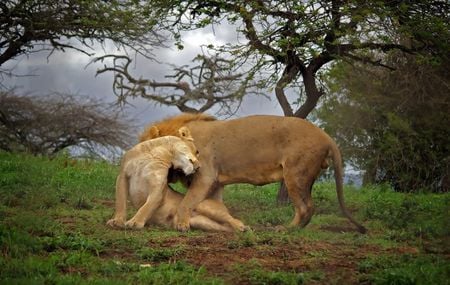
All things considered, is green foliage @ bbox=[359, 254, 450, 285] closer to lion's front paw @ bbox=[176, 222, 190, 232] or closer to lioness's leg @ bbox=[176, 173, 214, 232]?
lion's front paw @ bbox=[176, 222, 190, 232]

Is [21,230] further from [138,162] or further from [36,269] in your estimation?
[138,162]

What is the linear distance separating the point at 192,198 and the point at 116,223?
3.22 feet

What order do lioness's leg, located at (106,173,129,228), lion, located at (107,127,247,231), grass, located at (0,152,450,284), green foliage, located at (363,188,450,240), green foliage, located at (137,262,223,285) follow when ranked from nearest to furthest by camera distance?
green foliage, located at (137,262,223,285) → grass, located at (0,152,450,284) → lioness's leg, located at (106,173,129,228) → green foliage, located at (363,188,450,240) → lion, located at (107,127,247,231)

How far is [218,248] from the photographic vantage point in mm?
6184

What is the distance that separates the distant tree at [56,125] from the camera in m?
24.8

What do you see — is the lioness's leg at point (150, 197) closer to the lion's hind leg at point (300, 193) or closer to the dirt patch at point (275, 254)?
the dirt patch at point (275, 254)

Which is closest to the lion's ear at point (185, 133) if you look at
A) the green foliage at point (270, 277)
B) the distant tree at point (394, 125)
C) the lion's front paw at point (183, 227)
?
the lion's front paw at point (183, 227)

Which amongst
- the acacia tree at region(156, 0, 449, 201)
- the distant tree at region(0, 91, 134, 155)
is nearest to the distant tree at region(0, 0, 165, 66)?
the acacia tree at region(156, 0, 449, 201)

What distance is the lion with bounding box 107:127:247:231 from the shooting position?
772 centimetres

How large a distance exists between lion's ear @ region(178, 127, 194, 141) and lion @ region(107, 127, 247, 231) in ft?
0.31

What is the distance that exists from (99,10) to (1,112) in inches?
446

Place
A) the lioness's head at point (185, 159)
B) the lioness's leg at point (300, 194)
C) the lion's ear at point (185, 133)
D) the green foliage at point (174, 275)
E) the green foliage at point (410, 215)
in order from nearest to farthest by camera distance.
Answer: the green foliage at point (174, 275), the green foliage at point (410, 215), the lioness's head at point (185, 159), the lioness's leg at point (300, 194), the lion's ear at point (185, 133)

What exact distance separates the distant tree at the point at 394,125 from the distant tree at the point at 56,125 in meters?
9.22

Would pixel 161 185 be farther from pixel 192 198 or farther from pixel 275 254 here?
pixel 275 254
